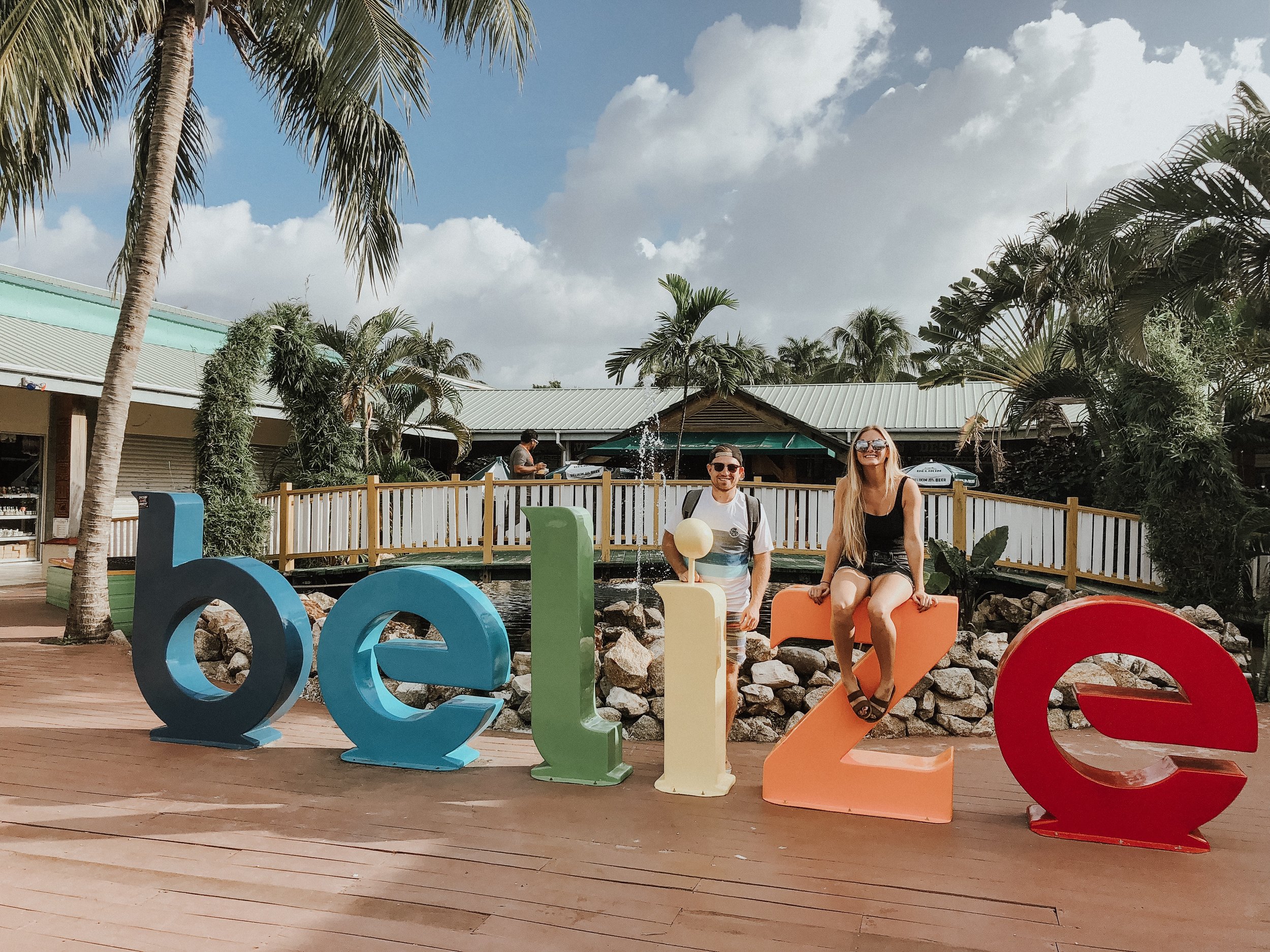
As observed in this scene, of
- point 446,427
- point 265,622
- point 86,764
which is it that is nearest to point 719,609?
point 265,622

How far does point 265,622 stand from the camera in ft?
14.5

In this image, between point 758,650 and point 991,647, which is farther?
point 758,650

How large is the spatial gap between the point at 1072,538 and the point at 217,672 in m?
8.04

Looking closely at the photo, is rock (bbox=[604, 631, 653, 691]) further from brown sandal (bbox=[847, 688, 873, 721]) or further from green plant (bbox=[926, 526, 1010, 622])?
green plant (bbox=[926, 526, 1010, 622])

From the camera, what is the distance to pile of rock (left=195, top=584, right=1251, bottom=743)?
17.8 ft

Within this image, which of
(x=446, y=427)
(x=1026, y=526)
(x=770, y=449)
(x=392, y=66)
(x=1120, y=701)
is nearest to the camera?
(x=1120, y=701)

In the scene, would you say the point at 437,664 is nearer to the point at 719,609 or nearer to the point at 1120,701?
the point at 719,609

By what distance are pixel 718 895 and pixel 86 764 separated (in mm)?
3337

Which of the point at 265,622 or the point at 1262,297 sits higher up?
the point at 1262,297

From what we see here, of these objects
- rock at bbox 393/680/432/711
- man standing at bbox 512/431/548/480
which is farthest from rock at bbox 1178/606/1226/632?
man standing at bbox 512/431/548/480

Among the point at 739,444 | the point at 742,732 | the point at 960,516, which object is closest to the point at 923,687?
the point at 742,732

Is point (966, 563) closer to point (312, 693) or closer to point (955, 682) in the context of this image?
point (955, 682)

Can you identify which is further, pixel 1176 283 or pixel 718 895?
pixel 1176 283

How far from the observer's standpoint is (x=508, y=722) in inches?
216
